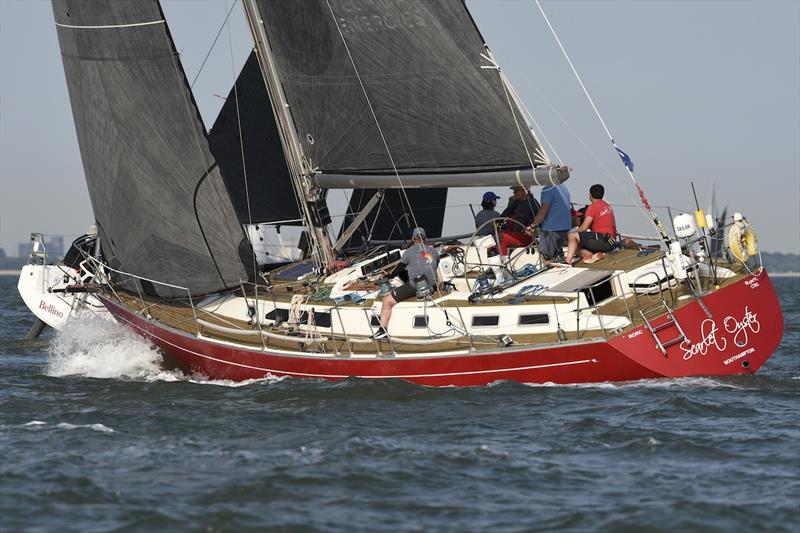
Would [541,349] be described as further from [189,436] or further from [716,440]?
[189,436]

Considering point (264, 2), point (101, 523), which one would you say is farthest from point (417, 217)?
point (101, 523)

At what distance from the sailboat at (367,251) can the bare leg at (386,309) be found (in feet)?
0.38

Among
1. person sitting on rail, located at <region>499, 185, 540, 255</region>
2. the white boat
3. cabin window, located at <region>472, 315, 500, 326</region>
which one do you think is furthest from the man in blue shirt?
the white boat

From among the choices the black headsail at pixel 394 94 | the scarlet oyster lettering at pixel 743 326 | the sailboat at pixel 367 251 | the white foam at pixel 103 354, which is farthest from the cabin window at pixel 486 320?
the white foam at pixel 103 354

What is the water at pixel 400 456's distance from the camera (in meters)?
9.31

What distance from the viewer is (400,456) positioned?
36.3 ft

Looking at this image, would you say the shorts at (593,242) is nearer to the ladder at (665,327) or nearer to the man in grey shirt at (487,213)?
the man in grey shirt at (487,213)

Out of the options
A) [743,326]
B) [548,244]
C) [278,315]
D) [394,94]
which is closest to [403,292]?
[278,315]

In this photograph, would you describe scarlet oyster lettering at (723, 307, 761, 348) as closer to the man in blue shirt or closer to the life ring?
the life ring

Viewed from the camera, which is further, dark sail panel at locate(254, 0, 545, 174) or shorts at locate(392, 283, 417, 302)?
dark sail panel at locate(254, 0, 545, 174)

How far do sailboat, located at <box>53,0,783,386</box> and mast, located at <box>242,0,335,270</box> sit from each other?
1.5 inches

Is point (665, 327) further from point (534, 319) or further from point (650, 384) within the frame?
point (534, 319)

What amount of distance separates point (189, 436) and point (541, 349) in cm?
412

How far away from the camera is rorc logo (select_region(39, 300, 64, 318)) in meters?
24.1
